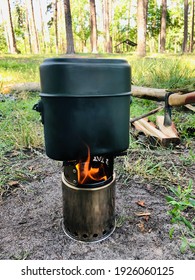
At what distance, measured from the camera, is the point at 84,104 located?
4.24 ft

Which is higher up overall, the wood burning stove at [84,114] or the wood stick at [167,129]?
the wood burning stove at [84,114]

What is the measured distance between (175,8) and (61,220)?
118ft

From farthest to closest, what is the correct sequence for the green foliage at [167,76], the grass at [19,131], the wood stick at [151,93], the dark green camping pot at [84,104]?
the green foliage at [167,76], the wood stick at [151,93], the grass at [19,131], the dark green camping pot at [84,104]

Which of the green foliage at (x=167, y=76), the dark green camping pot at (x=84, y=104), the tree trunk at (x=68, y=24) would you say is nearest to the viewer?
the dark green camping pot at (x=84, y=104)

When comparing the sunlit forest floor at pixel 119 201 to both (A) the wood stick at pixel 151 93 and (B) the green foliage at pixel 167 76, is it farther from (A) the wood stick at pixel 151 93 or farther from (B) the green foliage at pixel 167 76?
(B) the green foliage at pixel 167 76

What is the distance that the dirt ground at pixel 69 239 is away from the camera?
157 cm

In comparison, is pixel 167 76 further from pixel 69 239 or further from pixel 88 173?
pixel 69 239

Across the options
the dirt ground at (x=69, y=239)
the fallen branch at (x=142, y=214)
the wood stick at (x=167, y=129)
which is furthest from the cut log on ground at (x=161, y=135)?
the fallen branch at (x=142, y=214)

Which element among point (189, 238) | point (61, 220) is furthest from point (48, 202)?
point (189, 238)

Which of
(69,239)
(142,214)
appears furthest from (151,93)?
(69,239)

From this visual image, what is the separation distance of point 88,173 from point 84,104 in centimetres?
48

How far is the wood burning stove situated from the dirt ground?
0.26 metres

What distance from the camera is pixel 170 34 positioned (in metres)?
33.5

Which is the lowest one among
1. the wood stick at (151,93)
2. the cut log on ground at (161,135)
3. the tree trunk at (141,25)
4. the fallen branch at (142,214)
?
the fallen branch at (142,214)
